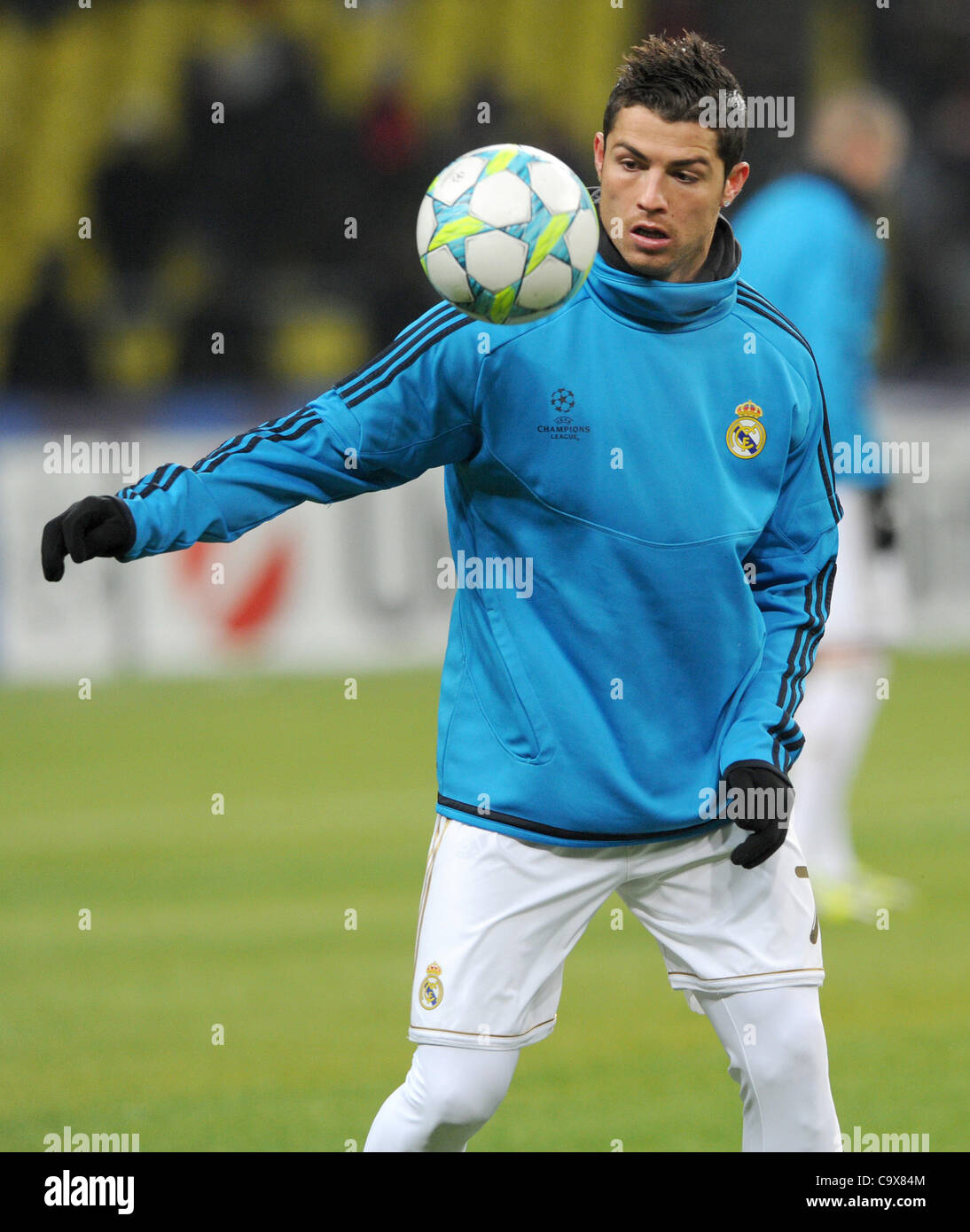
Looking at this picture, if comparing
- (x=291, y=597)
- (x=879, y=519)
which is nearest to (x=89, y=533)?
(x=879, y=519)

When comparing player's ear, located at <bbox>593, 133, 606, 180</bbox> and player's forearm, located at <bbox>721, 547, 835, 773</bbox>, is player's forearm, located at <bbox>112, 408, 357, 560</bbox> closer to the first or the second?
player's ear, located at <bbox>593, 133, 606, 180</bbox>

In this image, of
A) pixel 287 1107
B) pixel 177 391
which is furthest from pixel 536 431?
pixel 177 391

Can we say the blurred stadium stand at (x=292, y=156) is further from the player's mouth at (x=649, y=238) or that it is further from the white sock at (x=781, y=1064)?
the white sock at (x=781, y=1064)

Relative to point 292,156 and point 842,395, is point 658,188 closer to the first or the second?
point 842,395

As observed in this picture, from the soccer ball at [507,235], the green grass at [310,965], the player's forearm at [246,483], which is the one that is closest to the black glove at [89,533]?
the player's forearm at [246,483]

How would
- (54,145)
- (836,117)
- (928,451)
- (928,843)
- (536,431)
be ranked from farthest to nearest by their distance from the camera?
(54,145) → (928,451) → (928,843) → (836,117) → (536,431)

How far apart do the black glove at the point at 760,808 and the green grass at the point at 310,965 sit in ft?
5.03

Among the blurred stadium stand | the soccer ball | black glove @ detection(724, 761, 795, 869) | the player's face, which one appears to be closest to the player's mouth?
the player's face

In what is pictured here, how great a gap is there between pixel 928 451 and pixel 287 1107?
1084cm

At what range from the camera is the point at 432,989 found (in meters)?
3.75

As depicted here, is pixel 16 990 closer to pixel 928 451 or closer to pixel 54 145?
pixel 928 451

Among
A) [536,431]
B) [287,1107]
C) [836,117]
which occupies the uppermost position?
[836,117]

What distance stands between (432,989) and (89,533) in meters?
1.08
